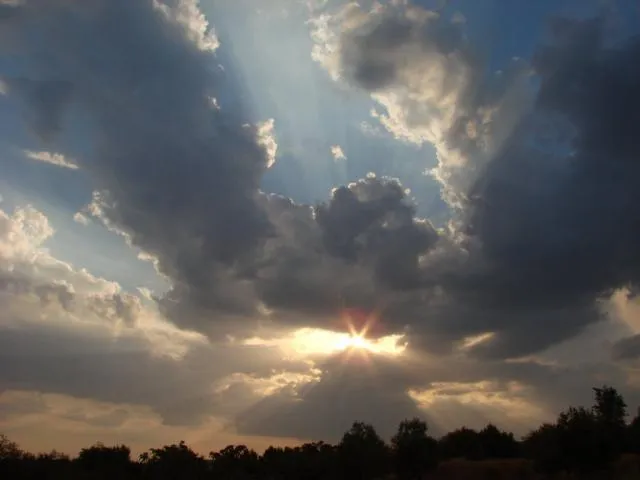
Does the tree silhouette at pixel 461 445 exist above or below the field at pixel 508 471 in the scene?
above

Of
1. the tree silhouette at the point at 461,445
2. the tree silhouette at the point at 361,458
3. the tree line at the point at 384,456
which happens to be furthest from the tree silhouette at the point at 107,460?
the tree silhouette at the point at 461,445

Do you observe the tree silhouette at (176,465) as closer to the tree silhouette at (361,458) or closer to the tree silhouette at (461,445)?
the tree silhouette at (361,458)

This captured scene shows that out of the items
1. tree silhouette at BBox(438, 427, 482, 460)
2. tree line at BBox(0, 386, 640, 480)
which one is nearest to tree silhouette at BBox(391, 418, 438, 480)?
tree line at BBox(0, 386, 640, 480)

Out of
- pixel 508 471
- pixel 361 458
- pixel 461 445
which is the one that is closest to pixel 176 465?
pixel 361 458

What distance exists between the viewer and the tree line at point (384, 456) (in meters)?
66.3

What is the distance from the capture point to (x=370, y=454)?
88.7 meters

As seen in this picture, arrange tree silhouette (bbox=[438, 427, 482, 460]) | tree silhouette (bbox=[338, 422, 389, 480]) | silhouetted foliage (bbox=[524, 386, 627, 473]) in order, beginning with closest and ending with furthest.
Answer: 1. silhouetted foliage (bbox=[524, 386, 627, 473])
2. tree silhouette (bbox=[338, 422, 389, 480])
3. tree silhouette (bbox=[438, 427, 482, 460])

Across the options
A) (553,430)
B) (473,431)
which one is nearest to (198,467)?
(553,430)

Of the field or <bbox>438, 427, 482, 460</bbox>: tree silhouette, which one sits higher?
<bbox>438, 427, 482, 460</bbox>: tree silhouette

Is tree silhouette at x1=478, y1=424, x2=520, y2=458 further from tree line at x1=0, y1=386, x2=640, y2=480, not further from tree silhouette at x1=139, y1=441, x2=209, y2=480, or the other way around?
tree silhouette at x1=139, y1=441, x2=209, y2=480

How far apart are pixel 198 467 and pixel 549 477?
4048 centimetres

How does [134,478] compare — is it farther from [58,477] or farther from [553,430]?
[553,430]

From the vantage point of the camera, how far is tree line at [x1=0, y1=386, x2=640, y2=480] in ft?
218

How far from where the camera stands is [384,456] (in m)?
90.6
